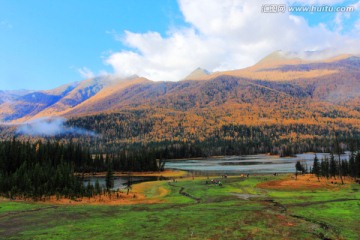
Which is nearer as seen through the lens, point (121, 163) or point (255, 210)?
point (255, 210)

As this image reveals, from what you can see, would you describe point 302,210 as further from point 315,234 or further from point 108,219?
point 108,219

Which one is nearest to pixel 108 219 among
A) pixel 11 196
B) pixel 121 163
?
pixel 11 196

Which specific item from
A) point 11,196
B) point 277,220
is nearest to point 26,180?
point 11,196

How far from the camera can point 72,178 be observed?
77438 mm

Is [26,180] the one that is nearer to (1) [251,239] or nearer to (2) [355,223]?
(1) [251,239]

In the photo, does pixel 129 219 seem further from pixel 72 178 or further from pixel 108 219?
pixel 72 178

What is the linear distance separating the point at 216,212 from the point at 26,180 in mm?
47415

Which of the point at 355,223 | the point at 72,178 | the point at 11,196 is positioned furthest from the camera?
the point at 72,178

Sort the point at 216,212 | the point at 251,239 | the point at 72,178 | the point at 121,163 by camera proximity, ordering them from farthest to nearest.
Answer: the point at 121,163
the point at 72,178
the point at 216,212
the point at 251,239

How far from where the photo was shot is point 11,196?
6675 cm

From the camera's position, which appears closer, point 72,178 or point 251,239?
point 251,239

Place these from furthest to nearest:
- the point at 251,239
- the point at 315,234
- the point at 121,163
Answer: the point at 121,163, the point at 315,234, the point at 251,239

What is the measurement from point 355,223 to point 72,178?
6150cm

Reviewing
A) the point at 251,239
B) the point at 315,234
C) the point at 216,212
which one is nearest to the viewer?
the point at 251,239
